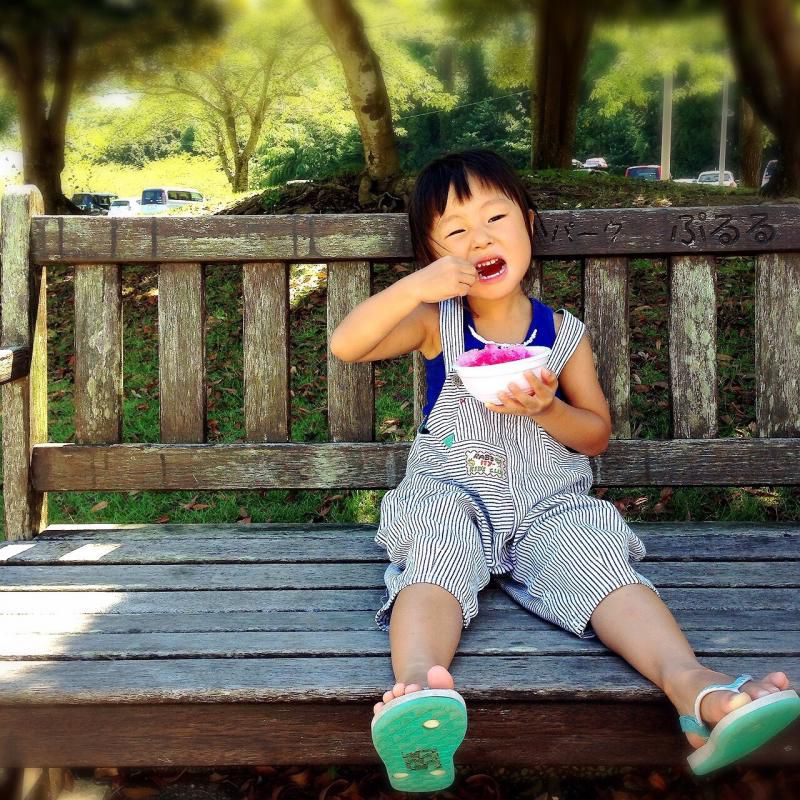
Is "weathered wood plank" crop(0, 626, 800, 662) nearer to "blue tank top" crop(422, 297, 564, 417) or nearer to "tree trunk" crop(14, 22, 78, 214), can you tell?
"blue tank top" crop(422, 297, 564, 417)

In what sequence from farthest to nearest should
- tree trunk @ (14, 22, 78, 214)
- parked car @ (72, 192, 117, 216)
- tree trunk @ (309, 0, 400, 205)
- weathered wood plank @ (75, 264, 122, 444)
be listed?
parked car @ (72, 192, 117, 216), tree trunk @ (14, 22, 78, 214), tree trunk @ (309, 0, 400, 205), weathered wood plank @ (75, 264, 122, 444)

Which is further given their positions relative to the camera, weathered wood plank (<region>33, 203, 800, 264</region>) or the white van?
the white van

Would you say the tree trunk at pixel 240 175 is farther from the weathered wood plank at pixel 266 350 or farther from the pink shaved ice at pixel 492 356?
the pink shaved ice at pixel 492 356

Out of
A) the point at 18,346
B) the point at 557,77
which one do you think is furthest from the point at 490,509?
the point at 557,77

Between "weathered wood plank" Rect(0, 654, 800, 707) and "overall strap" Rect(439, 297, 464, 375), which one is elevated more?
"overall strap" Rect(439, 297, 464, 375)

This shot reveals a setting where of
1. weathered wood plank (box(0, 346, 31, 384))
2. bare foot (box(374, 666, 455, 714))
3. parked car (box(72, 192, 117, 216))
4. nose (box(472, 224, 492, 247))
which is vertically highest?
parked car (box(72, 192, 117, 216))

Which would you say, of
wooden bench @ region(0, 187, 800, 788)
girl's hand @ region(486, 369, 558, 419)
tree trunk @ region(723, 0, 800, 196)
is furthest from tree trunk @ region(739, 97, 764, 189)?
girl's hand @ region(486, 369, 558, 419)

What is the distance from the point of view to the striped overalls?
193cm

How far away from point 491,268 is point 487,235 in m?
0.08

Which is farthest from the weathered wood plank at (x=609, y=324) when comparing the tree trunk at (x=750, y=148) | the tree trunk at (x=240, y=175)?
the tree trunk at (x=240, y=175)

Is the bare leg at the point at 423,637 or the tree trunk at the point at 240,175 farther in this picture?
the tree trunk at the point at 240,175

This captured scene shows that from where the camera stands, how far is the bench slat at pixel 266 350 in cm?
272

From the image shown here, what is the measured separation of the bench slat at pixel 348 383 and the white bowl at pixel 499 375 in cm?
73

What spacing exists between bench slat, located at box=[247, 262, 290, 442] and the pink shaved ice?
0.69m
